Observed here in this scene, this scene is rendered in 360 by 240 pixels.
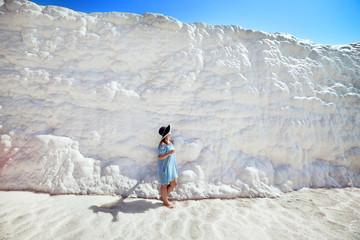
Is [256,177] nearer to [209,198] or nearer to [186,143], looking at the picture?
[209,198]

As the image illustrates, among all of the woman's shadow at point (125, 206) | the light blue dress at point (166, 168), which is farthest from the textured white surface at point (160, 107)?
the light blue dress at point (166, 168)

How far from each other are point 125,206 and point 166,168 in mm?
783

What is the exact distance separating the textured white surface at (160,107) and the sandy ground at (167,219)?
25 centimetres

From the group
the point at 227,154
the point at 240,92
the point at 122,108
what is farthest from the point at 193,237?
the point at 240,92

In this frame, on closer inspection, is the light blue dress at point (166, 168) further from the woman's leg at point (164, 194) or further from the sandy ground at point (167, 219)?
the sandy ground at point (167, 219)

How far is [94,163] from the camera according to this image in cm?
286

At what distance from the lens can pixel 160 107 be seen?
3.35 meters

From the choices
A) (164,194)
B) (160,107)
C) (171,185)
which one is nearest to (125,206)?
(164,194)

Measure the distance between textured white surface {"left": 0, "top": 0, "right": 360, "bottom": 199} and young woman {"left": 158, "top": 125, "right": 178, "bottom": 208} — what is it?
0.25 metres

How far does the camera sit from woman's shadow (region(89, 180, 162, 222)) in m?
2.28

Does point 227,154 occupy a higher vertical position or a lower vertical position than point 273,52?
lower

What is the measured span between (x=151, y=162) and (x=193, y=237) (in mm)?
1418

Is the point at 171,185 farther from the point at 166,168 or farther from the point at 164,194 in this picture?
the point at 166,168

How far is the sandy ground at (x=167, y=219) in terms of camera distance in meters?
1.93
